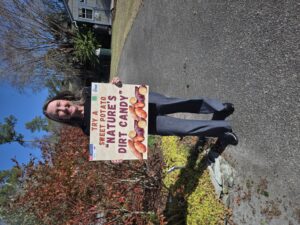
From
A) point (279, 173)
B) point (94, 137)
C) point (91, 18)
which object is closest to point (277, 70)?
point (279, 173)

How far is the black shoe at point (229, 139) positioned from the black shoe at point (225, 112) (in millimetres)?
245

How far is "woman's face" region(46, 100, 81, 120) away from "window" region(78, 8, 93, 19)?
16422mm

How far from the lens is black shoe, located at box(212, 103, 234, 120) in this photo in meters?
4.21

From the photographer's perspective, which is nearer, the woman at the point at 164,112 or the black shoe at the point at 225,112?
the woman at the point at 164,112

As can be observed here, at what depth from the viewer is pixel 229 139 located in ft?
14.0

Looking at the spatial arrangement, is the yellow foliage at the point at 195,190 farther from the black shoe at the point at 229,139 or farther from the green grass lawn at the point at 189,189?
the black shoe at the point at 229,139

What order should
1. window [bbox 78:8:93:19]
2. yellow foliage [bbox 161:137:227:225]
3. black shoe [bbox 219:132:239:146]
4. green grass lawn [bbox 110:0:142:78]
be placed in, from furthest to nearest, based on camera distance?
window [bbox 78:8:93:19]
green grass lawn [bbox 110:0:142:78]
yellow foliage [bbox 161:137:227:225]
black shoe [bbox 219:132:239:146]

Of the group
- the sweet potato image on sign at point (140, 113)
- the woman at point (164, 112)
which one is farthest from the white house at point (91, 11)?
the sweet potato image on sign at point (140, 113)

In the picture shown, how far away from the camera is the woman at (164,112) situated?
13.4 feet

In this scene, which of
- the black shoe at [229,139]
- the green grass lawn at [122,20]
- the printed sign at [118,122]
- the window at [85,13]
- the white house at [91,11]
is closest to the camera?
the printed sign at [118,122]

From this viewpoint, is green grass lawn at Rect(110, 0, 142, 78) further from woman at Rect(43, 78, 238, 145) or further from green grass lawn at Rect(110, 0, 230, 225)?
woman at Rect(43, 78, 238, 145)

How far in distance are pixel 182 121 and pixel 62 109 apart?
1543mm

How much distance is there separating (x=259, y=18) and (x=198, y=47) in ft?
6.02

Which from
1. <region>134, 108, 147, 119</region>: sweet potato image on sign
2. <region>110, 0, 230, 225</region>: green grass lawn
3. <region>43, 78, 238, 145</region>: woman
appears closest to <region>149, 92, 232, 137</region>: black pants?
<region>43, 78, 238, 145</region>: woman
